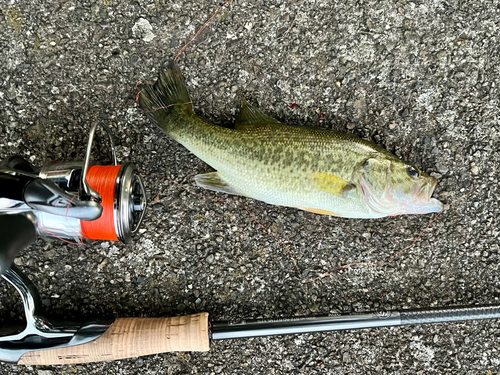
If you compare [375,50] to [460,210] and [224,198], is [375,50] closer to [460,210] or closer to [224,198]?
[460,210]

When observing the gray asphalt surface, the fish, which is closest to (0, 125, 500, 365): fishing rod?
the gray asphalt surface

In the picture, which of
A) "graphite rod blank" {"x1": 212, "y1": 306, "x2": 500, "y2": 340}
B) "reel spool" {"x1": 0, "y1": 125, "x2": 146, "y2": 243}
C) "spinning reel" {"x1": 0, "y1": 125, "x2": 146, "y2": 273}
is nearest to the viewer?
"spinning reel" {"x1": 0, "y1": 125, "x2": 146, "y2": 273}

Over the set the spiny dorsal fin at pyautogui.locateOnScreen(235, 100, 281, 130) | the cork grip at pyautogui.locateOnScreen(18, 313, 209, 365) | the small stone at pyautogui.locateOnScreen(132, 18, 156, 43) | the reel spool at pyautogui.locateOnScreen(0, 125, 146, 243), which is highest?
the small stone at pyautogui.locateOnScreen(132, 18, 156, 43)

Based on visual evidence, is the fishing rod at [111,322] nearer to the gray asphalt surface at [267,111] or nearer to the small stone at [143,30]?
the gray asphalt surface at [267,111]

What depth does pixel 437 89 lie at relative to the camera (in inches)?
88.4

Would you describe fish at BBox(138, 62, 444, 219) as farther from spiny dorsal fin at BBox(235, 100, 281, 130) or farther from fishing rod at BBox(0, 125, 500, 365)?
fishing rod at BBox(0, 125, 500, 365)

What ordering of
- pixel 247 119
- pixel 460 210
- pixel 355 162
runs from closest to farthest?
pixel 355 162, pixel 247 119, pixel 460 210

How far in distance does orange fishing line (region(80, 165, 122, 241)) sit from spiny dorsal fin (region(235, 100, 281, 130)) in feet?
2.35

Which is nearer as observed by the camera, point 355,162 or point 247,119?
point 355,162

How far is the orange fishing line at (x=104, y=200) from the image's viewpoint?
190cm

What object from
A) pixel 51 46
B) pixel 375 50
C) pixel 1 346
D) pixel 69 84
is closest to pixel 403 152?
pixel 375 50

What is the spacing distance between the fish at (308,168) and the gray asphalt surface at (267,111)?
0.22 m

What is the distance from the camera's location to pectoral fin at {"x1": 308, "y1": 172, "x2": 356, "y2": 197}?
76.7 inches

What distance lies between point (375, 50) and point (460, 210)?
109cm
